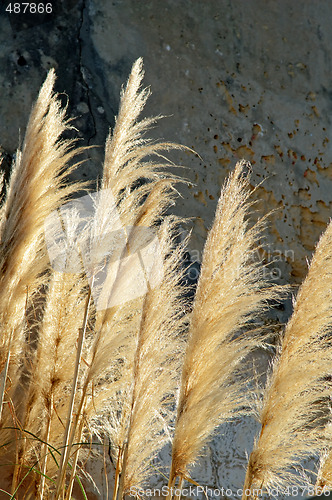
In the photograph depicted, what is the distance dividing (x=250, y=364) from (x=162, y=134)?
1.29 meters

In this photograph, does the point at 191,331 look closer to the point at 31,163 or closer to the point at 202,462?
the point at 31,163

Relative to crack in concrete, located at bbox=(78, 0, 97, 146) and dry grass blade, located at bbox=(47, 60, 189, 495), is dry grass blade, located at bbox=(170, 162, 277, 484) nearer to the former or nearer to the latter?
dry grass blade, located at bbox=(47, 60, 189, 495)

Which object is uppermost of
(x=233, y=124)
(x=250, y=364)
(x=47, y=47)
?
(x=47, y=47)

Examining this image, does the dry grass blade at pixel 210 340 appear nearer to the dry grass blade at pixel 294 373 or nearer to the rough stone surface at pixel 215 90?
the dry grass blade at pixel 294 373

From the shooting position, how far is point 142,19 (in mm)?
2684

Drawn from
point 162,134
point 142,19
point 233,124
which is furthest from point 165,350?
point 142,19

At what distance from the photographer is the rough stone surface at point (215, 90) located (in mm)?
2514

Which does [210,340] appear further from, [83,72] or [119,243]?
[83,72]

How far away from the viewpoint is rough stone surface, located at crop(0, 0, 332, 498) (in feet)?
8.25

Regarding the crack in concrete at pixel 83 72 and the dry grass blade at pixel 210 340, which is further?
the crack in concrete at pixel 83 72
